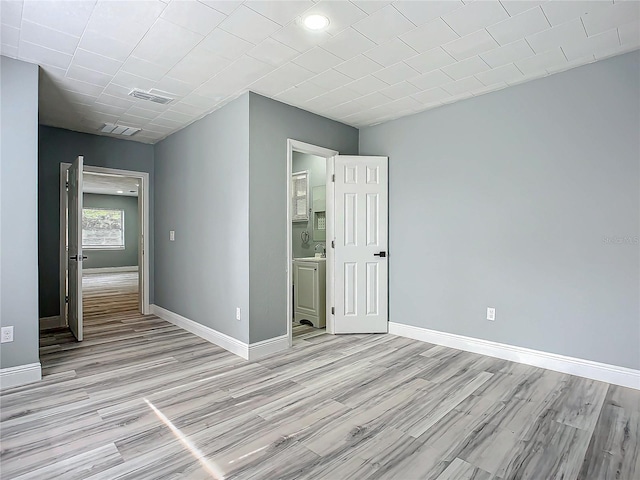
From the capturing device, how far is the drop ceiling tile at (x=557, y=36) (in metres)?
2.41

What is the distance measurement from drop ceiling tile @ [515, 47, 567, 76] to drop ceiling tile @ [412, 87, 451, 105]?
27.9 inches

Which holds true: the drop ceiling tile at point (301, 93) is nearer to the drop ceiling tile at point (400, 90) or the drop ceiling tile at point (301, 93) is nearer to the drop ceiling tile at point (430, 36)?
the drop ceiling tile at point (400, 90)

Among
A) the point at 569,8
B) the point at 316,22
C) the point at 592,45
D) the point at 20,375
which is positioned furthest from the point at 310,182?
the point at 20,375

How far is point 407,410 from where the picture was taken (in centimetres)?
247

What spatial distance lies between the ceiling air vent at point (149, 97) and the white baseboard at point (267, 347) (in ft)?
8.83

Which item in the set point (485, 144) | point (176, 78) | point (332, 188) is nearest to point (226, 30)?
point (176, 78)

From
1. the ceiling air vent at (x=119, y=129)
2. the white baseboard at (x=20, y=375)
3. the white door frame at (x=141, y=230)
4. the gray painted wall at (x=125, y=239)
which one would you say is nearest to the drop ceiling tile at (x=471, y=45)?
the ceiling air vent at (x=119, y=129)

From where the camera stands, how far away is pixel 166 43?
2621 mm

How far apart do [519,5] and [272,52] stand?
171cm

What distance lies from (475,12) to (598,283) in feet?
7.67

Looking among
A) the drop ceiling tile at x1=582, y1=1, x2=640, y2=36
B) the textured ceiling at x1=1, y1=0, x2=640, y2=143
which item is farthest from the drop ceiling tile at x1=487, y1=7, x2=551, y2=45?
the drop ceiling tile at x1=582, y1=1, x2=640, y2=36

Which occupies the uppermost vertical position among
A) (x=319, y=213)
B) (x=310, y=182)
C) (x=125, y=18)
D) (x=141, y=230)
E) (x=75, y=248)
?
(x=125, y=18)

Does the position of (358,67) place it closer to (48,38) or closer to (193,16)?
(193,16)

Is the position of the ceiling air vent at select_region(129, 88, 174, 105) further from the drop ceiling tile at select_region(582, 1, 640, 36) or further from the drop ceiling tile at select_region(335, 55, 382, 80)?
the drop ceiling tile at select_region(582, 1, 640, 36)
